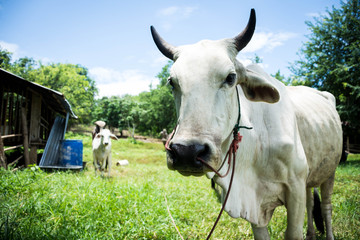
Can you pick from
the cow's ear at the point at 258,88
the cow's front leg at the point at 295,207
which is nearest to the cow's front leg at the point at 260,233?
the cow's front leg at the point at 295,207

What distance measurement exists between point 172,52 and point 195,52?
38cm

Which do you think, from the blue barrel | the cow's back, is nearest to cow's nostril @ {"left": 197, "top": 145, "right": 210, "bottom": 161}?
the cow's back

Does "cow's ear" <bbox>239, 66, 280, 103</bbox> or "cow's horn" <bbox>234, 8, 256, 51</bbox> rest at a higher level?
"cow's horn" <bbox>234, 8, 256, 51</bbox>

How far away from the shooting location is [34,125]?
835cm

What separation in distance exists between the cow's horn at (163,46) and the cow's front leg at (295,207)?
159 centimetres

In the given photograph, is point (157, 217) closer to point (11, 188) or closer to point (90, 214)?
point (90, 214)

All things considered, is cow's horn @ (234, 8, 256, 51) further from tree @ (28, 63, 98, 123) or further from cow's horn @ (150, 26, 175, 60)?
tree @ (28, 63, 98, 123)

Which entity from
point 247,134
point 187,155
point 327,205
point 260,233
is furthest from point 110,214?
point 327,205

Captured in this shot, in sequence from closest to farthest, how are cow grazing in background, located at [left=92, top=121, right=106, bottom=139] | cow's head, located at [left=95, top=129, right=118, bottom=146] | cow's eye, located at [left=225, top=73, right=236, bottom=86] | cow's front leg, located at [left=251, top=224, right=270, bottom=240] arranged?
cow's eye, located at [left=225, top=73, right=236, bottom=86]
cow's front leg, located at [left=251, top=224, right=270, bottom=240]
cow's head, located at [left=95, top=129, right=118, bottom=146]
cow grazing in background, located at [left=92, top=121, right=106, bottom=139]

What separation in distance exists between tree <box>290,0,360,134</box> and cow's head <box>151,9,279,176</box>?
10.8m

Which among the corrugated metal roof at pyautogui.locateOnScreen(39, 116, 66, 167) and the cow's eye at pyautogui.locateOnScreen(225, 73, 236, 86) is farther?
the corrugated metal roof at pyautogui.locateOnScreen(39, 116, 66, 167)

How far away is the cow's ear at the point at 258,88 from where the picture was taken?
193 cm

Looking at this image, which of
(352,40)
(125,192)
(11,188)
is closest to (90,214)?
(125,192)

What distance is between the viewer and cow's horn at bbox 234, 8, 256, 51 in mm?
1865
